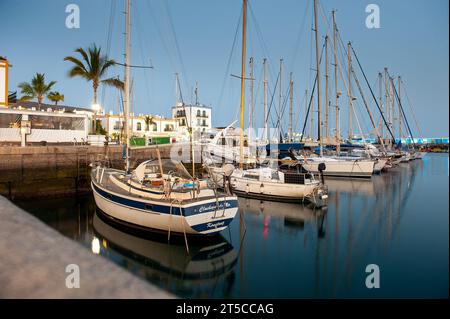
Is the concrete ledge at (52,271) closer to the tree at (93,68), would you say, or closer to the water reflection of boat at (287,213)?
the water reflection of boat at (287,213)

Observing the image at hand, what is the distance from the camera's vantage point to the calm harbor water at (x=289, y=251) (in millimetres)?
7953

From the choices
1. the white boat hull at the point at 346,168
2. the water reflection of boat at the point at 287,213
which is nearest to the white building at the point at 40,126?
the water reflection of boat at the point at 287,213

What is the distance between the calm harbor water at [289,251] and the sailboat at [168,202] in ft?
2.25

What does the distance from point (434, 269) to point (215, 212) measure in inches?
295

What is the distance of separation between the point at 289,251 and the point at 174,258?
4437 millimetres

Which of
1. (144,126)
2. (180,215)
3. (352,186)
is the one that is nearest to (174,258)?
(180,215)

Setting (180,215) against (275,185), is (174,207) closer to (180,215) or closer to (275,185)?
(180,215)

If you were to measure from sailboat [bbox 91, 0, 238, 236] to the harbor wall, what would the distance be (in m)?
3.14

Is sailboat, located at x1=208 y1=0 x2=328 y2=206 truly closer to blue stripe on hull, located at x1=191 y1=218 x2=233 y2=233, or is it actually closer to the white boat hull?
blue stripe on hull, located at x1=191 y1=218 x2=233 y2=233

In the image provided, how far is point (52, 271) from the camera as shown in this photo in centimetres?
477

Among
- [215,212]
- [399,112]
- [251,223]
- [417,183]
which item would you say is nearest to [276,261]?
[215,212]

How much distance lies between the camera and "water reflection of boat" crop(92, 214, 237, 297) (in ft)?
27.1

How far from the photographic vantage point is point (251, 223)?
14.2 metres

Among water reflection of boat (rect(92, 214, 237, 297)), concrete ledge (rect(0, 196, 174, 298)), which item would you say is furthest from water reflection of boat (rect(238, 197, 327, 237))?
concrete ledge (rect(0, 196, 174, 298))
